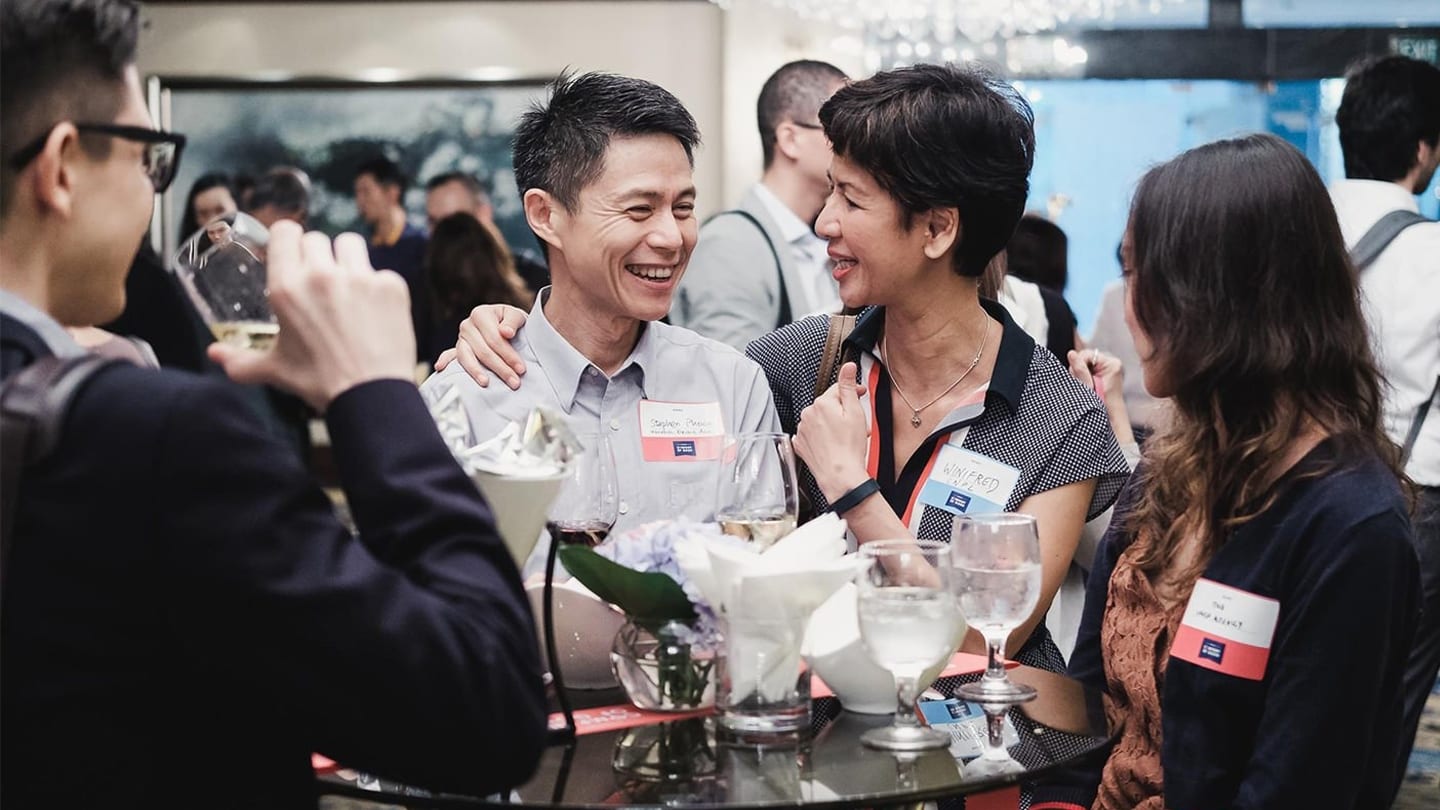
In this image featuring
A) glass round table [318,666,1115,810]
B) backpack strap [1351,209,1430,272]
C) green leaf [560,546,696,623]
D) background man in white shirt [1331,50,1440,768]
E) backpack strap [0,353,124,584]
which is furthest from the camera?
backpack strap [1351,209,1430,272]

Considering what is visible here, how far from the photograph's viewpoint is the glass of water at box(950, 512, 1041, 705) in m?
1.71

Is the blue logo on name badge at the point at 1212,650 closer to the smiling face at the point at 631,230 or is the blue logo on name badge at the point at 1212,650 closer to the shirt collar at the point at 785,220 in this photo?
the smiling face at the point at 631,230

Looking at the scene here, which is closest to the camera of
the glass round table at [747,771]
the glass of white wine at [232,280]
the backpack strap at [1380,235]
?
the glass of white wine at [232,280]

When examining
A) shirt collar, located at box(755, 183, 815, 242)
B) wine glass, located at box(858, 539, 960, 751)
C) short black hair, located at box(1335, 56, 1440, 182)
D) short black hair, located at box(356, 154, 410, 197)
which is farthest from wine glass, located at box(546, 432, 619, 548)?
short black hair, located at box(356, 154, 410, 197)

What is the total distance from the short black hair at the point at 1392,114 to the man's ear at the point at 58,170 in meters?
3.82

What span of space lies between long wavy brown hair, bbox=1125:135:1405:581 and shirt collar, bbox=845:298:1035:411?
563 millimetres

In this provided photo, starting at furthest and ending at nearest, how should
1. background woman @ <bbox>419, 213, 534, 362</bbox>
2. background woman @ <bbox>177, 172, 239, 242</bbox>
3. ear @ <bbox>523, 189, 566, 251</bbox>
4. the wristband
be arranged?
background woman @ <bbox>177, 172, 239, 242</bbox> < background woman @ <bbox>419, 213, 534, 362</bbox> < ear @ <bbox>523, 189, 566, 251</bbox> < the wristband

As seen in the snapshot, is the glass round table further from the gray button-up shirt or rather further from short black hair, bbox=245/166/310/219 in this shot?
short black hair, bbox=245/166/310/219

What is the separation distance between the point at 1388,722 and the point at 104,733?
4.80 feet

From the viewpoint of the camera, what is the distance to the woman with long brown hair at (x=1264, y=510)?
5.77ft

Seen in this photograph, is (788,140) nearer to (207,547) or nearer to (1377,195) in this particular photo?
(1377,195)

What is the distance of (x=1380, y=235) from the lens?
4000 mm

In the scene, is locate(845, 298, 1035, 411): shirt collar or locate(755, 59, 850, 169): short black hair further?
locate(755, 59, 850, 169): short black hair

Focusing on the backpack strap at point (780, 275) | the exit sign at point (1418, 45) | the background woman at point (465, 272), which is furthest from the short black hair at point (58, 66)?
the exit sign at point (1418, 45)
